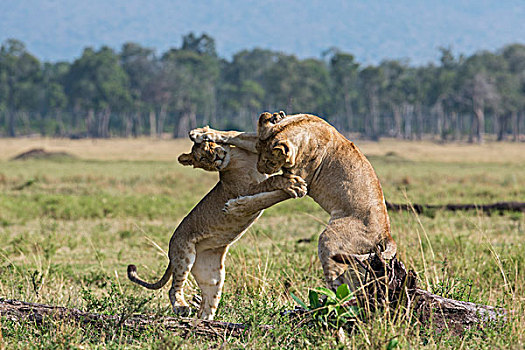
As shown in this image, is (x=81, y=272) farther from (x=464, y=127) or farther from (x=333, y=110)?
(x=464, y=127)

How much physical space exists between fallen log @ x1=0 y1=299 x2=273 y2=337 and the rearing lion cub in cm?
87

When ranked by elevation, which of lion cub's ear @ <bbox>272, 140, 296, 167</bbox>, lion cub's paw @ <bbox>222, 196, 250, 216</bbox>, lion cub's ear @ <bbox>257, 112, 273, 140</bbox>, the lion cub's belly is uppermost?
lion cub's ear @ <bbox>257, 112, 273, 140</bbox>

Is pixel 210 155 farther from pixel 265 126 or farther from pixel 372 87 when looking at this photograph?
pixel 372 87

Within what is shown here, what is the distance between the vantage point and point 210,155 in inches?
171

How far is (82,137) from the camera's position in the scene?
89.2 metres

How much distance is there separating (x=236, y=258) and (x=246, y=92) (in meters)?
86.5

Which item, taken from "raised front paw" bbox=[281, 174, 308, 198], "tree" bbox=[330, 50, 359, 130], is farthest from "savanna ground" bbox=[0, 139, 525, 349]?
"tree" bbox=[330, 50, 359, 130]

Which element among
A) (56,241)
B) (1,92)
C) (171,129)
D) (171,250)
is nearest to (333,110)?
(171,129)

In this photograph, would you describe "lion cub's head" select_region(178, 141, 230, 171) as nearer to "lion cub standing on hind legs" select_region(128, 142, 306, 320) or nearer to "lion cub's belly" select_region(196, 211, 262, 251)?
"lion cub standing on hind legs" select_region(128, 142, 306, 320)

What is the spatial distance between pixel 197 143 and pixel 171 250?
0.94 metres

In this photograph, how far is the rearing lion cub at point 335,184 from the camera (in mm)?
4078

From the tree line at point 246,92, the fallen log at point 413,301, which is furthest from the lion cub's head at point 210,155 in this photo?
the tree line at point 246,92

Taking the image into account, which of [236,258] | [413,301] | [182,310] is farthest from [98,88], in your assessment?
[413,301]

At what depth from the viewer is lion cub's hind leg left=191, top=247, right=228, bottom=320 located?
4.80 metres
